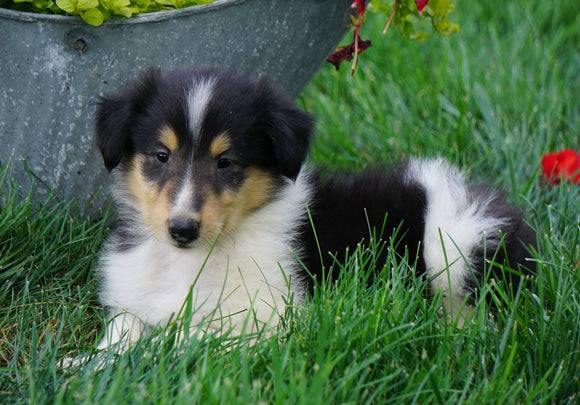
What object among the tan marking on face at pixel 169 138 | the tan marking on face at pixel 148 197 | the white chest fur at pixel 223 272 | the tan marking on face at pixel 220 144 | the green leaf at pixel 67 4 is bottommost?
the white chest fur at pixel 223 272

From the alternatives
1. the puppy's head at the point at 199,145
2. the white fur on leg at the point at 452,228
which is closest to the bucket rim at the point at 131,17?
the puppy's head at the point at 199,145

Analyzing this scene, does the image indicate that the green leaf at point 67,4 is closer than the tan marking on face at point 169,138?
No

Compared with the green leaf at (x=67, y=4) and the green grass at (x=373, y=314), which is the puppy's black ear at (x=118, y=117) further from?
the green grass at (x=373, y=314)

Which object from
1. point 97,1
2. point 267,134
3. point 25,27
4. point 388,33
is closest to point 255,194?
point 267,134

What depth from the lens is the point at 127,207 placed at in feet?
10.9

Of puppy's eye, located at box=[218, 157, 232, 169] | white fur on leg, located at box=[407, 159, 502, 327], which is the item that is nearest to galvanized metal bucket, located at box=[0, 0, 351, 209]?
puppy's eye, located at box=[218, 157, 232, 169]

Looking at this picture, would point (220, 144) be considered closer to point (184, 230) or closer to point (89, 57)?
point (184, 230)

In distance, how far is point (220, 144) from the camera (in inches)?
115

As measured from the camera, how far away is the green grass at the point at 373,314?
2.34m

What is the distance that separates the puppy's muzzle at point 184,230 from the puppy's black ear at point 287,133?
46 cm

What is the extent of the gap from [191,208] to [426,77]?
3131 mm

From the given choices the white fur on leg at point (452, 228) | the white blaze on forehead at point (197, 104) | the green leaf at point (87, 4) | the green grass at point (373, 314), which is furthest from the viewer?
the white fur on leg at point (452, 228)

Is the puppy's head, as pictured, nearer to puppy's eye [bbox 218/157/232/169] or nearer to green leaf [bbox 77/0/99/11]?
puppy's eye [bbox 218/157/232/169]

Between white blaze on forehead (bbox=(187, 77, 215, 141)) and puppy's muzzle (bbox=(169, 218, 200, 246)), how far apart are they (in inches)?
13.4
